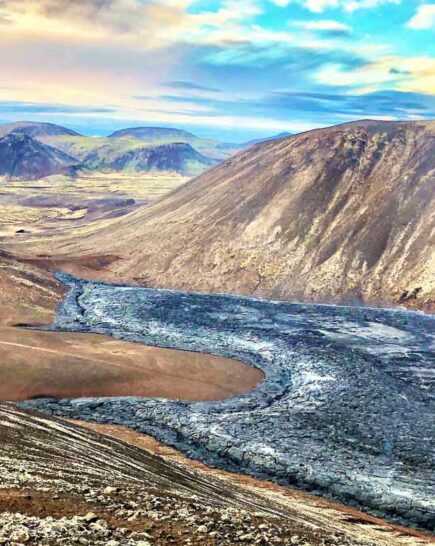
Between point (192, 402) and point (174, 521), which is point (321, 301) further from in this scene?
point (174, 521)

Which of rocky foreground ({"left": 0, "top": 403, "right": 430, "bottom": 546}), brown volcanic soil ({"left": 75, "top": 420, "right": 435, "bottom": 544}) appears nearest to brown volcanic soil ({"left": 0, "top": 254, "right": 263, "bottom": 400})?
brown volcanic soil ({"left": 75, "top": 420, "right": 435, "bottom": 544})

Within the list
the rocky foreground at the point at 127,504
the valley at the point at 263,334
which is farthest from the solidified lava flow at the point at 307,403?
the rocky foreground at the point at 127,504

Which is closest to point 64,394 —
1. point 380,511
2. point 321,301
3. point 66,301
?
point 380,511

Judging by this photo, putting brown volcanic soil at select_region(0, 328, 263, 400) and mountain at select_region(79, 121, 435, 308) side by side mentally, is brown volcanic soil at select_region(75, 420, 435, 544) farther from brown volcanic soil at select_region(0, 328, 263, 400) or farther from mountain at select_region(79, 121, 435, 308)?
mountain at select_region(79, 121, 435, 308)

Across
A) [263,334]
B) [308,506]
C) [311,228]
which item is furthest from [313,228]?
[308,506]

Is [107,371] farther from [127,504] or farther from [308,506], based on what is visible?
[127,504]

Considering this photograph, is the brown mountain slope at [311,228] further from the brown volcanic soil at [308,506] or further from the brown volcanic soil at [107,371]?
the brown volcanic soil at [308,506]
